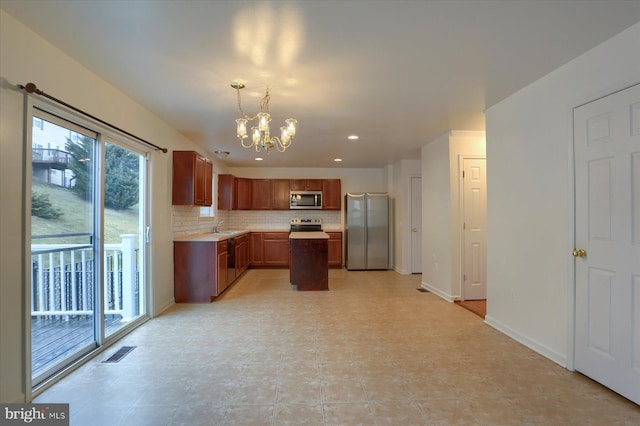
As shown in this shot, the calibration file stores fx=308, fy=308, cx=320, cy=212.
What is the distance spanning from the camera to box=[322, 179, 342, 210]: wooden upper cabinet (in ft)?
23.7

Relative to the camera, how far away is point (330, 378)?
2.24 meters

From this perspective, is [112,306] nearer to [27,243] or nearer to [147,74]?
[27,243]

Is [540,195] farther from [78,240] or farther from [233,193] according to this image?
[233,193]

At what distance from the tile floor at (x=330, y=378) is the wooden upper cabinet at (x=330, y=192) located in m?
3.86

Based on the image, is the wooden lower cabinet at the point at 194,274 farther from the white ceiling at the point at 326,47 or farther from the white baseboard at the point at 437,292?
the white baseboard at the point at 437,292

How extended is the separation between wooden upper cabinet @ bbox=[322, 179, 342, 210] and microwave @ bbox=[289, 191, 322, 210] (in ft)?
0.44

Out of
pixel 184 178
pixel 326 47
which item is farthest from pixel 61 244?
pixel 326 47

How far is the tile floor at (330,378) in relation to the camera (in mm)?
1832

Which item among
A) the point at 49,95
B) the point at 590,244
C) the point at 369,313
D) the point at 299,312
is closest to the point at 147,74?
the point at 49,95

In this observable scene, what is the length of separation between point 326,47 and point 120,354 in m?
2.99

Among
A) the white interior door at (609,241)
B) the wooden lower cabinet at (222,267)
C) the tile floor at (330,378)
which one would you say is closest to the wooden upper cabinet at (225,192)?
the wooden lower cabinet at (222,267)

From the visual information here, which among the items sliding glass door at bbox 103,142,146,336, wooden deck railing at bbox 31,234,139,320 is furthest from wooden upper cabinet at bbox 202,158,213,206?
wooden deck railing at bbox 31,234,139,320

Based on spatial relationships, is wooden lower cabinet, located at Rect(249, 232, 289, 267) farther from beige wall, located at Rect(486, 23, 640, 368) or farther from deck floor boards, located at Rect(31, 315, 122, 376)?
beige wall, located at Rect(486, 23, 640, 368)

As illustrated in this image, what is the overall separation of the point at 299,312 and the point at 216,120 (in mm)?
2572
